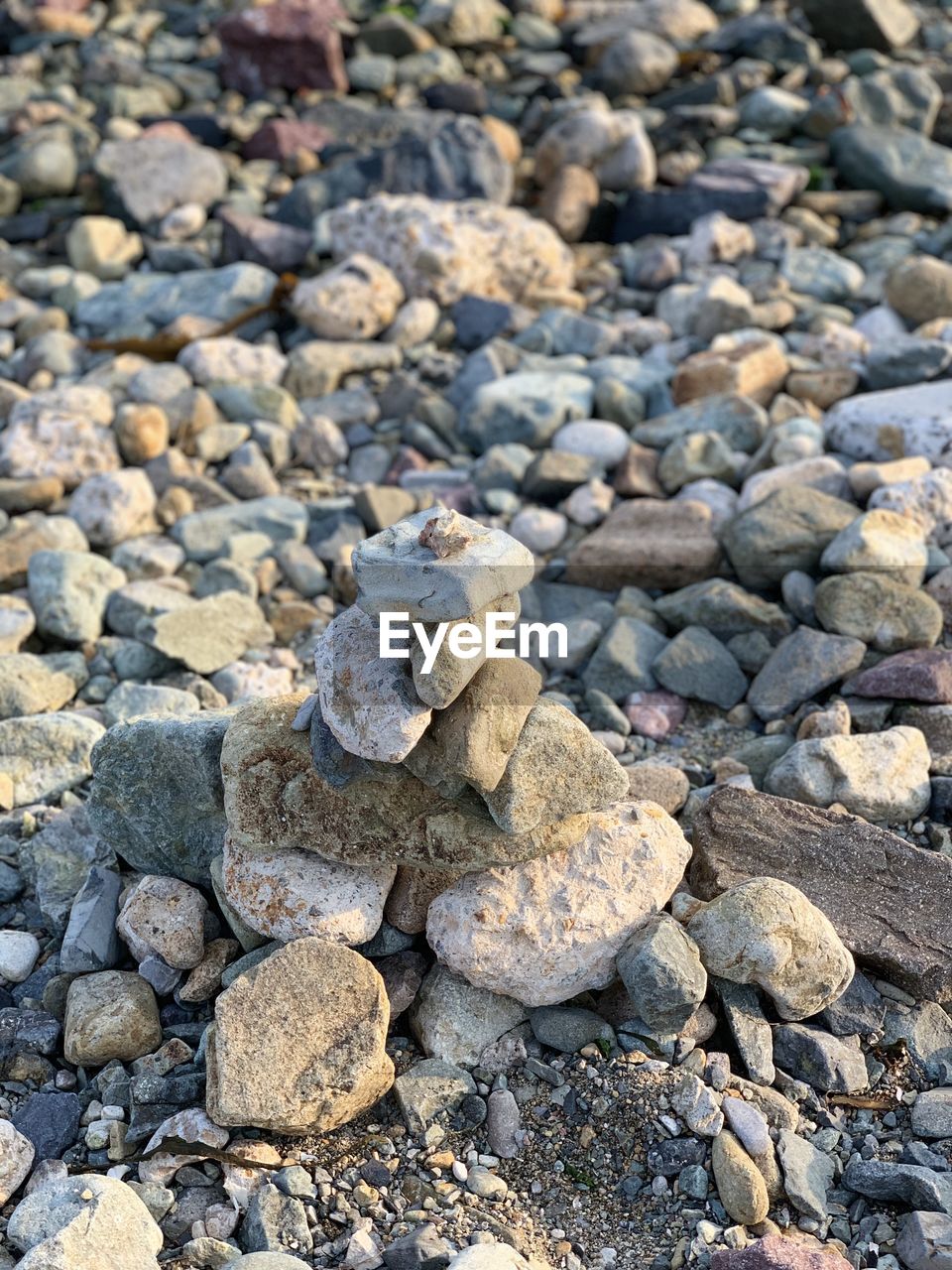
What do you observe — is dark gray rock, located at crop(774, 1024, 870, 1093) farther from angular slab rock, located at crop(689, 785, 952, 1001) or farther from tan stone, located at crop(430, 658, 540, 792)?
tan stone, located at crop(430, 658, 540, 792)

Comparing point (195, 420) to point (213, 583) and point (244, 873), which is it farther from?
point (244, 873)

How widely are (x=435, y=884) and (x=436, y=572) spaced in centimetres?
102

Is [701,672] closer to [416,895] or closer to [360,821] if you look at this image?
[416,895]

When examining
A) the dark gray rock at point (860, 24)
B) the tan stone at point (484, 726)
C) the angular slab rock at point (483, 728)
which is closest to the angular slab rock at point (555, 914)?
the tan stone at point (484, 726)

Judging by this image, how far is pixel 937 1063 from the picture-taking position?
367cm

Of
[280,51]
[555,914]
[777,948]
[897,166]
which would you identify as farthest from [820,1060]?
[280,51]

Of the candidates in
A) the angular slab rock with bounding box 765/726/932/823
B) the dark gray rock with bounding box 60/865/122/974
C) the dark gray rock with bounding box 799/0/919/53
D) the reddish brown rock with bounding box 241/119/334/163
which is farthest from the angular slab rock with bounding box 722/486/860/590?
the dark gray rock with bounding box 799/0/919/53

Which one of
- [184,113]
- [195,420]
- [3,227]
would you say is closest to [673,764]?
[195,420]

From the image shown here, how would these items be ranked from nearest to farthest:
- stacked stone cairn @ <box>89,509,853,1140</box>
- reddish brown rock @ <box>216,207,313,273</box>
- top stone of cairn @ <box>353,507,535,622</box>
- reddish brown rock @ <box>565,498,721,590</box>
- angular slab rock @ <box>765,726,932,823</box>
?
1. top stone of cairn @ <box>353,507,535,622</box>
2. stacked stone cairn @ <box>89,509,853,1140</box>
3. angular slab rock @ <box>765,726,932,823</box>
4. reddish brown rock @ <box>565,498,721,590</box>
5. reddish brown rock @ <box>216,207,313,273</box>

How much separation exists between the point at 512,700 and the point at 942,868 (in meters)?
1.53

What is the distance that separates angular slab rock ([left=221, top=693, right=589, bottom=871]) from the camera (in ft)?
11.9

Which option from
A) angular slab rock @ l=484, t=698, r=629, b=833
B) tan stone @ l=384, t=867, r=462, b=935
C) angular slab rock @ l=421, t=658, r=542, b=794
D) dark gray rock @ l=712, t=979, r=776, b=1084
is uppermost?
angular slab rock @ l=421, t=658, r=542, b=794

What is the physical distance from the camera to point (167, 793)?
401 cm

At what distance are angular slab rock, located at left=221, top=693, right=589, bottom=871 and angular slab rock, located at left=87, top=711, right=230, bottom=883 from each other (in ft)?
0.75
